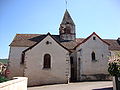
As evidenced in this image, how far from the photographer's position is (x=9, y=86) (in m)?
5.77

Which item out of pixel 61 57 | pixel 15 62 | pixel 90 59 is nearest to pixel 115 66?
pixel 61 57

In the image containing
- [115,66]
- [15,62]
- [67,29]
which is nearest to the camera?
[115,66]

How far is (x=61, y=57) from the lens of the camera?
18.1 meters

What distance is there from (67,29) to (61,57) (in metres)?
10.7

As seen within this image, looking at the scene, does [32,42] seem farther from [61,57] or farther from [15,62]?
[61,57]

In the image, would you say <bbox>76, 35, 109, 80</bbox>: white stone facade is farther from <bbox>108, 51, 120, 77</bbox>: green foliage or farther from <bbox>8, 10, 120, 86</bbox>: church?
<bbox>108, 51, 120, 77</bbox>: green foliage

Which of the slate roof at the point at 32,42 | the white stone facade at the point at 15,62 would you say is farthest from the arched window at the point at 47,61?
the white stone facade at the point at 15,62

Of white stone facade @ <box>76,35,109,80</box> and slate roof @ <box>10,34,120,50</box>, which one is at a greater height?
slate roof @ <box>10,34,120,50</box>

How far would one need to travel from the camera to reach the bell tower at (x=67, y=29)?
27.0 meters

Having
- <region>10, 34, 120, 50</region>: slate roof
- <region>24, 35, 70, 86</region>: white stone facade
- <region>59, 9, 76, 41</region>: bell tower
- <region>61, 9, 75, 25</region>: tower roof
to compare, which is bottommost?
<region>24, 35, 70, 86</region>: white stone facade

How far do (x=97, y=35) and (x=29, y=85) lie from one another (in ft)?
Result: 44.4

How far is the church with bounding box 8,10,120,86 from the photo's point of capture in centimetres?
1741

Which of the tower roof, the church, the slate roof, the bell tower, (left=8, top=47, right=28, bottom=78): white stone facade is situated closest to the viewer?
the church

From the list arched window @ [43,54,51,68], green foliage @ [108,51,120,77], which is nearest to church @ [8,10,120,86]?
arched window @ [43,54,51,68]
